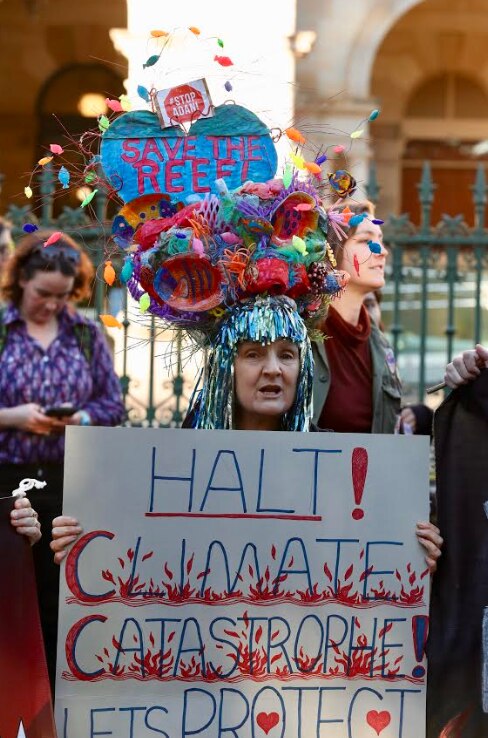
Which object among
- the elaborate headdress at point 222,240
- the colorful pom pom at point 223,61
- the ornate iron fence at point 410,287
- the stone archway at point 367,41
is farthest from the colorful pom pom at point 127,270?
the stone archway at point 367,41

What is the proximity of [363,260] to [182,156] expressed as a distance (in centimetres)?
124

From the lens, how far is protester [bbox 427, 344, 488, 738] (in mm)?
3242

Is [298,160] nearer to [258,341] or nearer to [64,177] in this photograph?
[258,341]

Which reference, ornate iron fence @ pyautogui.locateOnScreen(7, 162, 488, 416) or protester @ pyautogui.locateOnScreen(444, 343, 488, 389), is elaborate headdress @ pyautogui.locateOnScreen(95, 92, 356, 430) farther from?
ornate iron fence @ pyautogui.locateOnScreen(7, 162, 488, 416)

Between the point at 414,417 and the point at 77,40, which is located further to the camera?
the point at 77,40

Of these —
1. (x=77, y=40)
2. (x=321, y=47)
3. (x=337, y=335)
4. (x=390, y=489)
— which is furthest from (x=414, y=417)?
(x=77, y=40)

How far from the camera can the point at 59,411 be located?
17.2 feet

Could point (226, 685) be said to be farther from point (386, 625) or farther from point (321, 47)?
point (321, 47)

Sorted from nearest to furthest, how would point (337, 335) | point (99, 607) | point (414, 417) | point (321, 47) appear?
1. point (99, 607)
2. point (337, 335)
3. point (414, 417)
4. point (321, 47)

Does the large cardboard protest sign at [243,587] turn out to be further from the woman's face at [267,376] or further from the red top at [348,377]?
the red top at [348,377]

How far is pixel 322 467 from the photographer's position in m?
3.17

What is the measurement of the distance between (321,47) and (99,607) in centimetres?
1223

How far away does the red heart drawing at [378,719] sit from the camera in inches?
122

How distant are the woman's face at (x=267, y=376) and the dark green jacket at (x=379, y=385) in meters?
0.97
